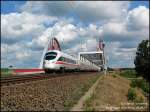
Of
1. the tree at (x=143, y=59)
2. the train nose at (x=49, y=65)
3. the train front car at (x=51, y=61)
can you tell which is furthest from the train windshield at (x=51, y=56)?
the tree at (x=143, y=59)

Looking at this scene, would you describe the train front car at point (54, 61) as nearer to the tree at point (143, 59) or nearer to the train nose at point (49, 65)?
the train nose at point (49, 65)

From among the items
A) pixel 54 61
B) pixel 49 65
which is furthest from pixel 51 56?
pixel 49 65

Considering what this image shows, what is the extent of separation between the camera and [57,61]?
154ft

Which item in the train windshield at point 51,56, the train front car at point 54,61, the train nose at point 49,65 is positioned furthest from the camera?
the train windshield at point 51,56

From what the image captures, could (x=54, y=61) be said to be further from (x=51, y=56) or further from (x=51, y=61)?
(x=51, y=56)

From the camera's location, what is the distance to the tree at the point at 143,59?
104188 millimetres

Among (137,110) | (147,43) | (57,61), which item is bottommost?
(137,110)

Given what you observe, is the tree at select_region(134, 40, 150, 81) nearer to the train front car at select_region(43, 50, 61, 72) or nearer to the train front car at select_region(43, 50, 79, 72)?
the train front car at select_region(43, 50, 79, 72)

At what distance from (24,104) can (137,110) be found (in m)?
4.33

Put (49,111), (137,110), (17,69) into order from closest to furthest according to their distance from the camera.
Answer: (49,111) < (137,110) < (17,69)

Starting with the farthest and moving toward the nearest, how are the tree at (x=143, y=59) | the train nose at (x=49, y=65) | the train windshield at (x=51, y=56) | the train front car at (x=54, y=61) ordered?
1. the tree at (x=143, y=59)
2. the train windshield at (x=51, y=56)
3. the train front car at (x=54, y=61)
4. the train nose at (x=49, y=65)

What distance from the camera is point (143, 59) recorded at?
108438 mm

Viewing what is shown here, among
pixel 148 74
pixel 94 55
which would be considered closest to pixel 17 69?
pixel 148 74

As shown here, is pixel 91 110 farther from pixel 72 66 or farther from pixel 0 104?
pixel 72 66
